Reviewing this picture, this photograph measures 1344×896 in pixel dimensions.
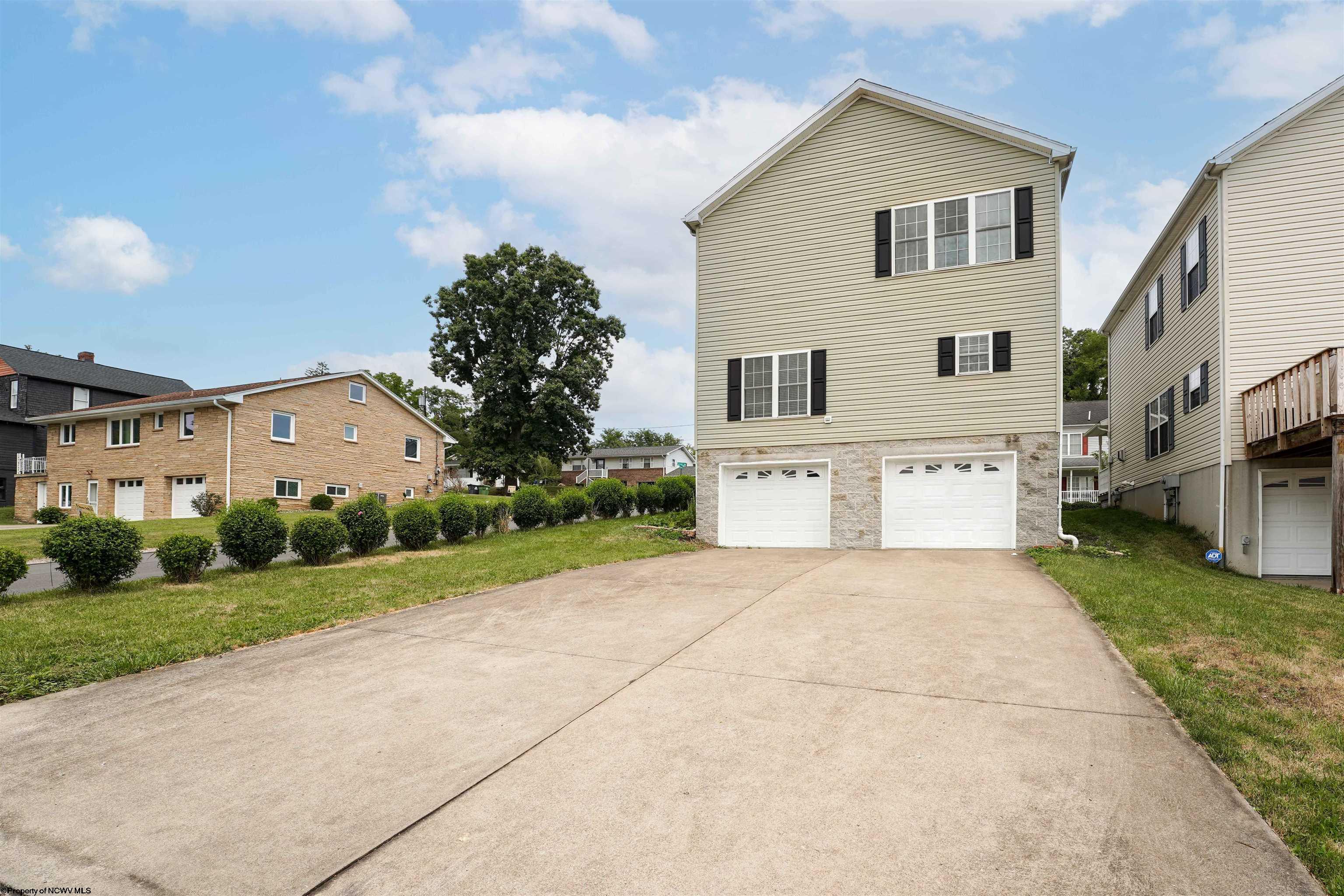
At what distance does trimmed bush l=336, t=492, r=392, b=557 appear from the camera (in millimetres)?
13273

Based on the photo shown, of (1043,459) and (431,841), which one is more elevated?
(1043,459)

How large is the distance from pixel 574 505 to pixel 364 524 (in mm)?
9151

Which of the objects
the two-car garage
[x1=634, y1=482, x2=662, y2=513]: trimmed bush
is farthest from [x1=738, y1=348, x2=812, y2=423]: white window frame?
[x1=634, y1=482, x2=662, y2=513]: trimmed bush

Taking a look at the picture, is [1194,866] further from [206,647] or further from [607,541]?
[607,541]

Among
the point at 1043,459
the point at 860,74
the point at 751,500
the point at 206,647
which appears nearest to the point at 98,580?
the point at 206,647

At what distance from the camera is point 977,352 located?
13.7 m

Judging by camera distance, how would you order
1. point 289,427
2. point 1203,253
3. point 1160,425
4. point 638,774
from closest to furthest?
point 638,774 → point 1203,253 → point 1160,425 → point 289,427

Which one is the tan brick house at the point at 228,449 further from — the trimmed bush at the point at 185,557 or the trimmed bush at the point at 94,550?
the trimmed bush at the point at 94,550

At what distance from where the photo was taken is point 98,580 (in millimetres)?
9750

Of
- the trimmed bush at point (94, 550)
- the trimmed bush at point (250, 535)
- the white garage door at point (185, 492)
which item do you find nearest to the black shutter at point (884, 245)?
the trimmed bush at point (250, 535)

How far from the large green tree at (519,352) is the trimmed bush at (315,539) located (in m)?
23.5

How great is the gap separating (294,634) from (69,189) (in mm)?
14393

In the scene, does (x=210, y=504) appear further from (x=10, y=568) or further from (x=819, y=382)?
(x=819, y=382)

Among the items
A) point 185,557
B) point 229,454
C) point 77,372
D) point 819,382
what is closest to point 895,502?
point 819,382
